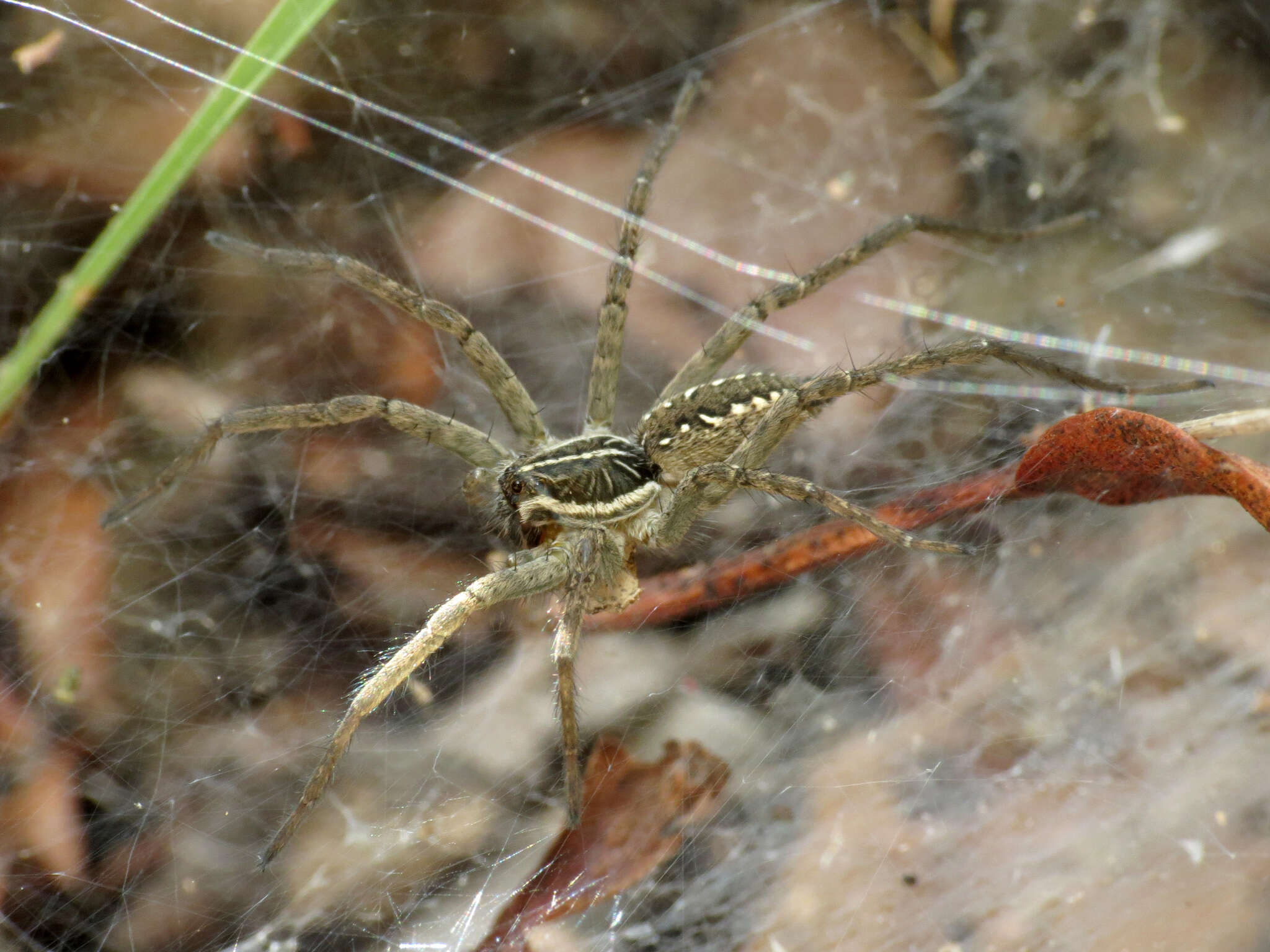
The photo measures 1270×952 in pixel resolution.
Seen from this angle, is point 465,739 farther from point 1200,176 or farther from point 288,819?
point 1200,176

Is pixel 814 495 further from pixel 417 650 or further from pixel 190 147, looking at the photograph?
pixel 190 147

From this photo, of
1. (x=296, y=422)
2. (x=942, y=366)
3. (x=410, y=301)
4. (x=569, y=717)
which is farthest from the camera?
(x=410, y=301)

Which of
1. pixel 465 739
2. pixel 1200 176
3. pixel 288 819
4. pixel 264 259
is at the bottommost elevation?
pixel 465 739

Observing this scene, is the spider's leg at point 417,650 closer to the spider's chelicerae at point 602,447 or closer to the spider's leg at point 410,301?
the spider's chelicerae at point 602,447

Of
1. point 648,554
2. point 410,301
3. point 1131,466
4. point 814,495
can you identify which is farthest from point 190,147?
point 1131,466

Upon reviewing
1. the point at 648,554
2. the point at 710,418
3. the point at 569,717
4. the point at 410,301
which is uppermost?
the point at 410,301

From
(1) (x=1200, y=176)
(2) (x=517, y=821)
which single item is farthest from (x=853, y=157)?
(2) (x=517, y=821)

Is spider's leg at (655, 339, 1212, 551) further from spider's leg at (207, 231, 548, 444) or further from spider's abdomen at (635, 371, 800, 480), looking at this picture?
spider's leg at (207, 231, 548, 444)
